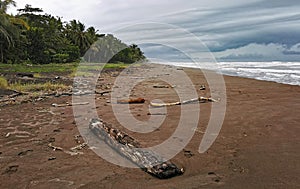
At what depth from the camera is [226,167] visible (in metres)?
4.30

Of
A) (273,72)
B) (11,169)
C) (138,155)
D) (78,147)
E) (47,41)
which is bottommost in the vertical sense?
(11,169)

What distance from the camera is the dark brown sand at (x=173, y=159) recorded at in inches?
151

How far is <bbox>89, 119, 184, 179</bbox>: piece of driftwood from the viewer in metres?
3.93

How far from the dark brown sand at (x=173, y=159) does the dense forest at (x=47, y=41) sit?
1059 inches

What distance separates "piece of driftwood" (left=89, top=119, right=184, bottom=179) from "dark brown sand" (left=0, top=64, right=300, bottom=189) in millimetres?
105

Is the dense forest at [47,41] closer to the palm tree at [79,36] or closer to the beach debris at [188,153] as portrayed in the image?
the palm tree at [79,36]

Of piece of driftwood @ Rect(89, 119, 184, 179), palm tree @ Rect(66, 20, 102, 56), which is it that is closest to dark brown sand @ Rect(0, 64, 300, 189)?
piece of driftwood @ Rect(89, 119, 184, 179)

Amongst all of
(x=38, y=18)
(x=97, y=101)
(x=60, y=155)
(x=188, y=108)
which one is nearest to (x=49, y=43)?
(x=38, y=18)

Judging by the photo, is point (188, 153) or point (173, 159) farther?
point (188, 153)

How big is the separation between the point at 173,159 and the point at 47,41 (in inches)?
1674

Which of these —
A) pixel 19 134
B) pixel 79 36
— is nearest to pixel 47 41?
pixel 79 36

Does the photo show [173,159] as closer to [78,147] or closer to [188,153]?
[188,153]

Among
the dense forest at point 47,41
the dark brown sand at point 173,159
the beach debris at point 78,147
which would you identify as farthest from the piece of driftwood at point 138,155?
the dense forest at point 47,41

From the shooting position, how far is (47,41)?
1692 inches
